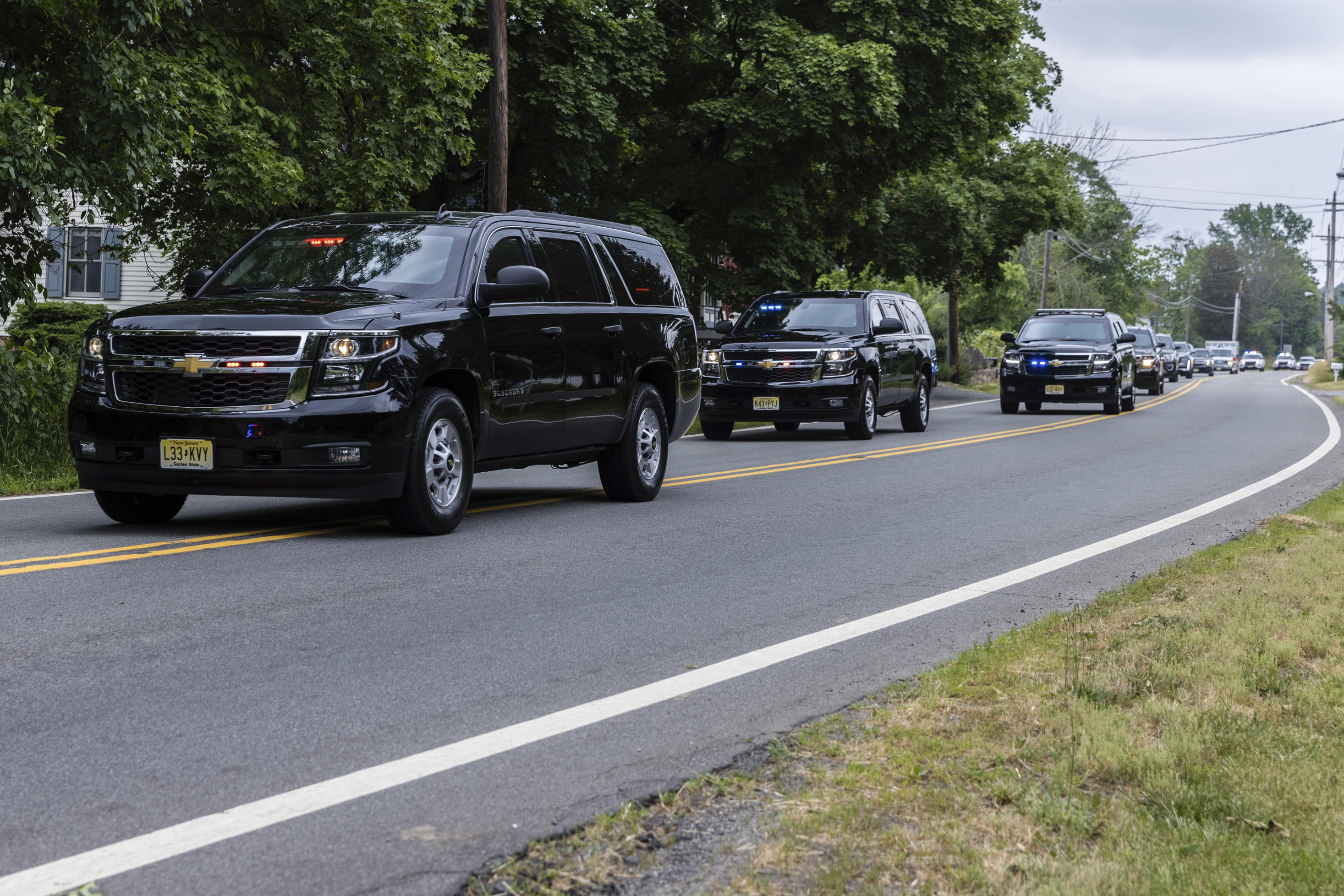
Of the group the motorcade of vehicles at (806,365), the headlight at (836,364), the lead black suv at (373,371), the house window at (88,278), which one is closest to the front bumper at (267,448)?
the lead black suv at (373,371)

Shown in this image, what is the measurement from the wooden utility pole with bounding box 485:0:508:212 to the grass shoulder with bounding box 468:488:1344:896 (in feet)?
50.4

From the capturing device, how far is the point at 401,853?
3.62 metres

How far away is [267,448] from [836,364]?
39.9 feet

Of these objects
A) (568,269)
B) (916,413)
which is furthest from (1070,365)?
Answer: (568,269)

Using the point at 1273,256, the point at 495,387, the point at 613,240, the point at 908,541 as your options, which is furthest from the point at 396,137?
the point at 1273,256

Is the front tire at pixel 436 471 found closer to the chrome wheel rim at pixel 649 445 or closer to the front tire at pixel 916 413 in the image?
the chrome wheel rim at pixel 649 445

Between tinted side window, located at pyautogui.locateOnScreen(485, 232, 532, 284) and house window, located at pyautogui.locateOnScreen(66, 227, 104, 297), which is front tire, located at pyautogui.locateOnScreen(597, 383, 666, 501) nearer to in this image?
tinted side window, located at pyautogui.locateOnScreen(485, 232, 532, 284)

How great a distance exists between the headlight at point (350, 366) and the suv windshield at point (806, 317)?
12.1 m

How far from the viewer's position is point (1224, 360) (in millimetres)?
97812

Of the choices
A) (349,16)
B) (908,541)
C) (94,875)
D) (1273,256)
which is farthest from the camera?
(1273,256)

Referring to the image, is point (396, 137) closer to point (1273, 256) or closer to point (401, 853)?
point (401, 853)

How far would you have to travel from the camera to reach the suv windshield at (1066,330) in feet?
95.1

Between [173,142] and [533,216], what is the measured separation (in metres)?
5.28

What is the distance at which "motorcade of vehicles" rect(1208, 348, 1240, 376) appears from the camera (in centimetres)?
9494
